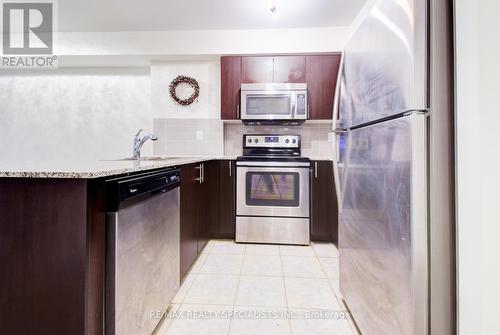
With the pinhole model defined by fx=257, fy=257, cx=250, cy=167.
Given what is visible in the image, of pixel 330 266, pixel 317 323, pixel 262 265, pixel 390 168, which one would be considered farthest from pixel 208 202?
pixel 390 168

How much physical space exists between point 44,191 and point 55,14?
9.42 ft

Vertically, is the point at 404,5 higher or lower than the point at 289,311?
higher

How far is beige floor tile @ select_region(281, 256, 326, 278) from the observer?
6.87 feet

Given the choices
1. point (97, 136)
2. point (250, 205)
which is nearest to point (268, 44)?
point (250, 205)

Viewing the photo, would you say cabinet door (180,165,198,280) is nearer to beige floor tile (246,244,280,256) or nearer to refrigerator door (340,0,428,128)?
beige floor tile (246,244,280,256)

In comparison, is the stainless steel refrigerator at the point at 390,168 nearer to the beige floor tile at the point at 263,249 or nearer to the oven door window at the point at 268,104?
the beige floor tile at the point at 263,249

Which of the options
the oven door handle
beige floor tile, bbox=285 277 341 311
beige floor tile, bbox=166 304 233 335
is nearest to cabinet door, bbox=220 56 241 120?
the oven door handle

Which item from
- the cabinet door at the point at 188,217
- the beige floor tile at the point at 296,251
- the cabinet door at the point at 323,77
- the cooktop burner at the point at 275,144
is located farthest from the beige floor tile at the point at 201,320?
the cabinet door at the point at 323,77

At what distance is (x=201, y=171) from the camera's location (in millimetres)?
2340

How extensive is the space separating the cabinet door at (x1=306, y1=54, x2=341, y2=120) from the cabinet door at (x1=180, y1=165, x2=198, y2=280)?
172 centimetres

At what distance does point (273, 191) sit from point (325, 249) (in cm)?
80

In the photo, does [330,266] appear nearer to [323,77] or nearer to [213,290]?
[213,290]

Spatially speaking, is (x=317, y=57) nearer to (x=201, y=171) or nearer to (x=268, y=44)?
(x=268, y=44)

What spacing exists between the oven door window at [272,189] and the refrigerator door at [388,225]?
1.28 m
